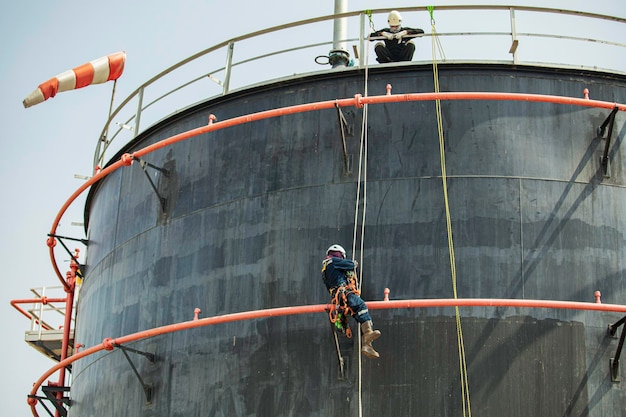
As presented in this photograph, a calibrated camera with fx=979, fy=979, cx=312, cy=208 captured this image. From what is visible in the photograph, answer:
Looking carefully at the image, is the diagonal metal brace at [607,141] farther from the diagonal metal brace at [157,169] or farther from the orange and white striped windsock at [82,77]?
the orange and white striped windsock at [82,77]

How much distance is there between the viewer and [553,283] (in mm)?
11188

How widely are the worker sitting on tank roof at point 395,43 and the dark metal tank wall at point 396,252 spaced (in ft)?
3.07

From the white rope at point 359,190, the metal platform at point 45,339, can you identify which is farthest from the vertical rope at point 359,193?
the metal platform at point 45,339

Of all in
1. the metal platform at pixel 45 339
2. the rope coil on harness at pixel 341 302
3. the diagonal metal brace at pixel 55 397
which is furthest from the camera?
the metal platform at pixel 45 339

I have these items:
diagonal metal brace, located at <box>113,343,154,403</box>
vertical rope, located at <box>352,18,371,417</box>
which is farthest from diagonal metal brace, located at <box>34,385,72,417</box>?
vertical rope, located at <box>352,18,371,417</box>

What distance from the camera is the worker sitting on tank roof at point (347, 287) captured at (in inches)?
417

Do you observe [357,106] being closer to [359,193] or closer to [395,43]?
[359,193]

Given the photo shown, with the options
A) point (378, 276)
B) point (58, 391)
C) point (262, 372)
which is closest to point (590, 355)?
point (378, 276)

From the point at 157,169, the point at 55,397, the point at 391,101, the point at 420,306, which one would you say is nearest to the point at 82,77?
the point at 157,169

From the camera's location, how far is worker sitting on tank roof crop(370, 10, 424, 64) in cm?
1317

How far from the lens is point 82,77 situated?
17.8m

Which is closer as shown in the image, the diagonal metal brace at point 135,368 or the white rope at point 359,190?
the white rope at point 359,190

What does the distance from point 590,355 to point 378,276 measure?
2528 millimetres

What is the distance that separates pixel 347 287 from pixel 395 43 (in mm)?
4035
